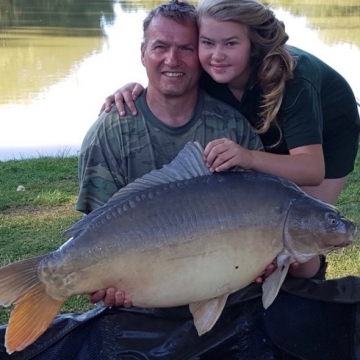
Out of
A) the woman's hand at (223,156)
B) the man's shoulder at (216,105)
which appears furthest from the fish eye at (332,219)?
the man's shoulder at (216,105)

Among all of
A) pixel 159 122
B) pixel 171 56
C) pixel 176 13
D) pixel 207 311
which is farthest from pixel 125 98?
pixel 207 311

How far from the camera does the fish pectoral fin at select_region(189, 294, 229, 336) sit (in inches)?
81.0

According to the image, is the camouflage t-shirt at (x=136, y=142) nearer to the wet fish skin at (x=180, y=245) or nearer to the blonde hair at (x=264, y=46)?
the blonde hair at (x=264, y=46)

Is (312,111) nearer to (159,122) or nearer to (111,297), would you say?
(159,122)

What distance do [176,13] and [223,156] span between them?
0.65 meters

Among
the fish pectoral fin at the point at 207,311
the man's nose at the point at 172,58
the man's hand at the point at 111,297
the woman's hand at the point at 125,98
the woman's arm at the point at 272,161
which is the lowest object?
the fish pectoral fin at the point at 207,311

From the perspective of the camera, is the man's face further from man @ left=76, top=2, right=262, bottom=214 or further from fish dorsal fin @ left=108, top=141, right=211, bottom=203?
fish dorsal fin @ left=108, top=141, right=211, bottom=203

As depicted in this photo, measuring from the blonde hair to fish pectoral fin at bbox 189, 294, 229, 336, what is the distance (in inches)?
27.4

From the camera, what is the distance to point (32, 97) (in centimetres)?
874

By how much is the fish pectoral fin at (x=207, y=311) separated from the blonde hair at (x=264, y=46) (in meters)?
0.70

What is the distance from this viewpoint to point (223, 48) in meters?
2.35

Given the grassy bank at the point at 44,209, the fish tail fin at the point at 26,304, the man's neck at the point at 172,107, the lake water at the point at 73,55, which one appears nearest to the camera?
the fish tail fin at the point at 26,304

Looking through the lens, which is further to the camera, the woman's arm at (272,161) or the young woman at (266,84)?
the young woman at (266,84)

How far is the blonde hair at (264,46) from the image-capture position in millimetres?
2338
